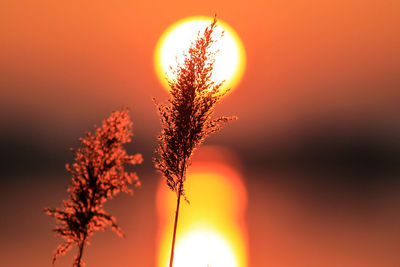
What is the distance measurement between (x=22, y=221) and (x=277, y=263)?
→ 31.5m

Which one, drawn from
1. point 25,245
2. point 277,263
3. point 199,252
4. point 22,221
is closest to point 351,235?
point 277,263

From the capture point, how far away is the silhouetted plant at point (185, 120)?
10.5 meters

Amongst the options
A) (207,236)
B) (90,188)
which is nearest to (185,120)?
(90,188)

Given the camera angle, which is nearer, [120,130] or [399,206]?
[120,130]

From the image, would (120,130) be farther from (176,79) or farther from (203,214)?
(203,214)

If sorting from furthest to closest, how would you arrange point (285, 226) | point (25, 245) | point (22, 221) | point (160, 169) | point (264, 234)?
point (285, 226) < point (22, 221) < point (264, 234) < point (25, 245) < point (160, 169)

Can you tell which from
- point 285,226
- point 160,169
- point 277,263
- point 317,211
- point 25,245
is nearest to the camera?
point 160,169

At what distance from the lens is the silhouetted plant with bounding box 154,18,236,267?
10492 mm

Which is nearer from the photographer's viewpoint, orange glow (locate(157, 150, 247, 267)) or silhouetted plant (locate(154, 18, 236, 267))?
silhouetted plant (locate(154, 18, 236, 267))

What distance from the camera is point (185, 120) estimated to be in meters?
10.5

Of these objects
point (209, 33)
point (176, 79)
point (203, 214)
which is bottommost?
point (176, 79)

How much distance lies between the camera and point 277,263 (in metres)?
25.9

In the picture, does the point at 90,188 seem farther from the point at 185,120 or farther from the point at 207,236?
the point at 207,236

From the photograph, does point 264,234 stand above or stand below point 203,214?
below
